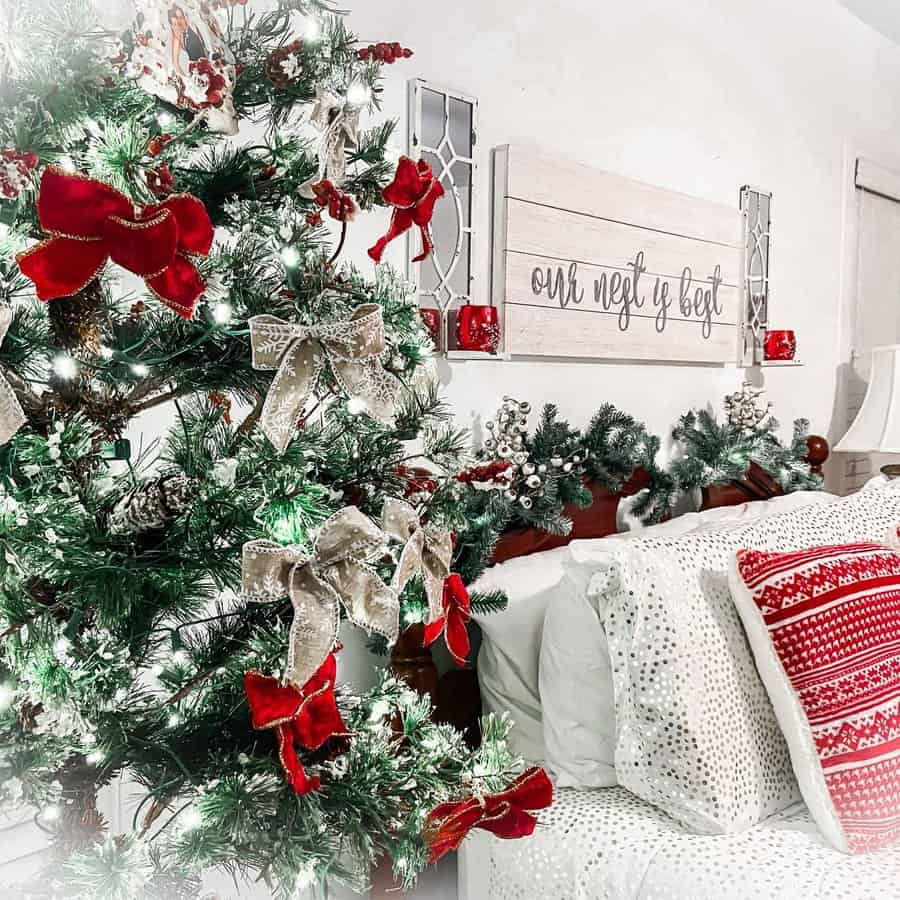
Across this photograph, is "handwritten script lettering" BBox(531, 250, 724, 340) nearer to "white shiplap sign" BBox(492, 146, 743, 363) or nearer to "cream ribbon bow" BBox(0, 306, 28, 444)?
"white shiplap sign" BBox(492, 146, 743, 363)

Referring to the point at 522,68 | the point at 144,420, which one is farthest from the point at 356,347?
the point at 522,68

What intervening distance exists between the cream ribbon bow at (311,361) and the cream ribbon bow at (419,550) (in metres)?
0.10

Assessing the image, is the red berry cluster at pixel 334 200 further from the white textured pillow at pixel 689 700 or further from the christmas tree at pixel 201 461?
the white textured pillow at pixel 689 700

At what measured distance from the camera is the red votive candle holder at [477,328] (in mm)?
1728

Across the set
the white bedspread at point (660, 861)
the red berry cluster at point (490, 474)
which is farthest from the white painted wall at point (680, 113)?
the white bedspread at point (660, 861)

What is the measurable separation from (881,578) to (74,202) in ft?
4.61

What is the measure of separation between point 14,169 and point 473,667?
1.30 m

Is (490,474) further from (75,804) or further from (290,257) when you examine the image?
(75,804)

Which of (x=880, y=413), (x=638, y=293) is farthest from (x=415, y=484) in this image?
(x=880, y=413)

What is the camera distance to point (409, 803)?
84 cm

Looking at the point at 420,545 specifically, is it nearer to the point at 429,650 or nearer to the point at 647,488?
the point at 429,650

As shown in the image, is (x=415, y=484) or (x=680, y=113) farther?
(x=680, y=113)

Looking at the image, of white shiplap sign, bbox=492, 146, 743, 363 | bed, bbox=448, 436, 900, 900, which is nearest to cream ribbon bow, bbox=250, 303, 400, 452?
bed, bbox=448, 436, 900, 900

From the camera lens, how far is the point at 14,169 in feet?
2.03
